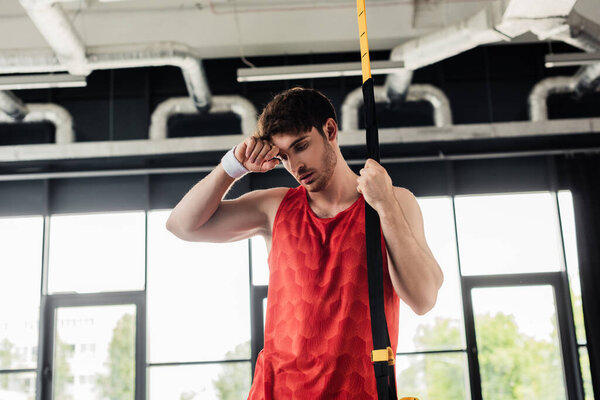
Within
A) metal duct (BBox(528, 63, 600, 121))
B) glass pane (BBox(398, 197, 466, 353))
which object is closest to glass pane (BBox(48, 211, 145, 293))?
glass pane (BBox(398, 197, 466, 353))

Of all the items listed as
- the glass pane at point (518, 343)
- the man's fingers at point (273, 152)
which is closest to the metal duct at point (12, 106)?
the glass pane at point (518, 343)

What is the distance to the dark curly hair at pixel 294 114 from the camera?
156 cm

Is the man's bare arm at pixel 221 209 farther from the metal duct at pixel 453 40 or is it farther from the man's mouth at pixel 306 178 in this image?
the metal duct at pixel 453 40

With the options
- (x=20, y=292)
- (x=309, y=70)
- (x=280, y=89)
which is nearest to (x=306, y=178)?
(x=309, y=70)

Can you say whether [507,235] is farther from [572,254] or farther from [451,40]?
[451,40]

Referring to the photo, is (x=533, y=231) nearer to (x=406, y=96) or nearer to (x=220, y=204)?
(x=406, y=96)

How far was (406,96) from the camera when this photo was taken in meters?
6.34

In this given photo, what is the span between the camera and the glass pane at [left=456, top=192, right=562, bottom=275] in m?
6.27

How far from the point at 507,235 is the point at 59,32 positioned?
450 cm

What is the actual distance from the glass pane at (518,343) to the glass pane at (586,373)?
0.64 ft

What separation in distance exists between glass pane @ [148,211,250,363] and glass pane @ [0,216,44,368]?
1.18 metres

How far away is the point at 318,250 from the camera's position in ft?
4.96

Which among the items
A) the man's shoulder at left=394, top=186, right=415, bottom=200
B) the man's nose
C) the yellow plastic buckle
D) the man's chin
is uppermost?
the man's nose

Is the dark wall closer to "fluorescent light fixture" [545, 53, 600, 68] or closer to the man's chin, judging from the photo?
"fluorescent light fixture" [545, 53, 600, 68]
